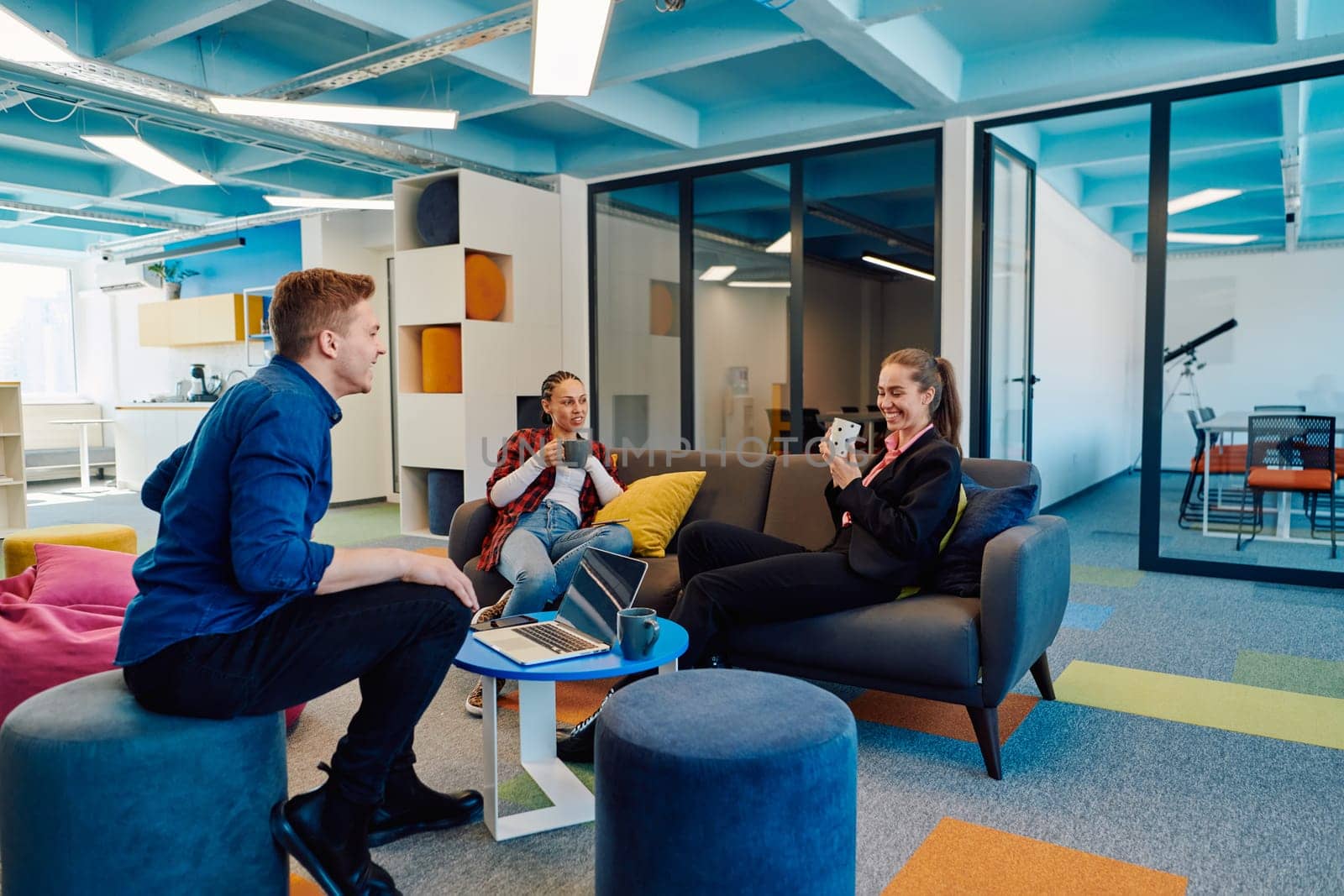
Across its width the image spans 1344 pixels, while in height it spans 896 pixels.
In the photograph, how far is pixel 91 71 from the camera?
4.62 meters

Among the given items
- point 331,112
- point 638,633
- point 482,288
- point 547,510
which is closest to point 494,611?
point 547,510

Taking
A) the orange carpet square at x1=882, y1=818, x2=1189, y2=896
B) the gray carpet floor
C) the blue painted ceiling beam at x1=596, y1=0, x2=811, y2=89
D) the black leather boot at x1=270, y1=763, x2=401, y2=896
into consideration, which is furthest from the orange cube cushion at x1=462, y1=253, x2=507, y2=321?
the orange carpet square at x1=882, y1=818, x2=1189, y2=896

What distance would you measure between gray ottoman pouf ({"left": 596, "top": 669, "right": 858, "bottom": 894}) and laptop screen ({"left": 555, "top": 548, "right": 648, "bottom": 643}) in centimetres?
66

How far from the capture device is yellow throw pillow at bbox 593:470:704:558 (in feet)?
11.1

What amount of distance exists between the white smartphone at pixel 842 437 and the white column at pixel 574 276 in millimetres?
4239

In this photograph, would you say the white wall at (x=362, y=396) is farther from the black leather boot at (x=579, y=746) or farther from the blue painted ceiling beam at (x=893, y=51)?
the black leather boot at (x=579, y=746)

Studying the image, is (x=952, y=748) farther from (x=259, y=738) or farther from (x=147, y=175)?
(x=147, y=175)

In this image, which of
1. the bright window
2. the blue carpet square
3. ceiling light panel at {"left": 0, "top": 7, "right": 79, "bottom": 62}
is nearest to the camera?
ceiling light panel at {"left": 0, "top": 7, "right": 79, "bottom": 62}

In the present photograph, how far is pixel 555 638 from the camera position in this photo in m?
2.30

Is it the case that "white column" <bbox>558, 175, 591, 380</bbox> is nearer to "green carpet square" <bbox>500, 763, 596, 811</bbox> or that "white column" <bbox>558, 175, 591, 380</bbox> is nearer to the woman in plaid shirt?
the woman in plaid shirt

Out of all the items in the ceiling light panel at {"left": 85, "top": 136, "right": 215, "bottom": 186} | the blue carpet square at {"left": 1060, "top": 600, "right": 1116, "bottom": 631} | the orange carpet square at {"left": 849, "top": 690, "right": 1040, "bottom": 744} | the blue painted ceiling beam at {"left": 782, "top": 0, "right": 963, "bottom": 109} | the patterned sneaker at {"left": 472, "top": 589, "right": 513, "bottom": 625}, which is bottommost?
the orange carpet square at {"left": 849, "top": 690, "right": 1040, "bottom": 744}

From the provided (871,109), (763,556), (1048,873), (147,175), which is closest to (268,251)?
(147,175)

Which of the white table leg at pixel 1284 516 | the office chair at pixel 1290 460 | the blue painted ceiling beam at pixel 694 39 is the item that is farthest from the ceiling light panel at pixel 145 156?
the white table leg at pixel 1284 516

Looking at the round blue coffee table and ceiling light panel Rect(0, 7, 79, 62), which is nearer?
the round blue coffee table
